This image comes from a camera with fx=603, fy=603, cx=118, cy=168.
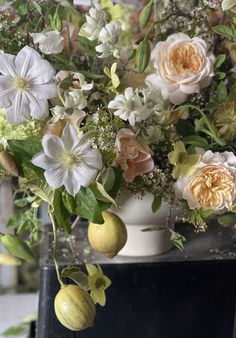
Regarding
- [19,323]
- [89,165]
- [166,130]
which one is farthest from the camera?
[19,323]

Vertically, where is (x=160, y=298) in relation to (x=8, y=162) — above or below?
below

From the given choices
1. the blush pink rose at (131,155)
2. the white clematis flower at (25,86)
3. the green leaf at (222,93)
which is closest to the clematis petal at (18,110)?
the white clematis flower at (25,86)

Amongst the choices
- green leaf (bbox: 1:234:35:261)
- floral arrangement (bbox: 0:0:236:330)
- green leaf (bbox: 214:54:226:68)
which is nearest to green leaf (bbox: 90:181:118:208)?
floral arrangement (bbox: 0:0:236:330)

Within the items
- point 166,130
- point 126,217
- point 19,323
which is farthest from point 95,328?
point 19,323

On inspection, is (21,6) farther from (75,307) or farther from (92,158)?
(75,307)

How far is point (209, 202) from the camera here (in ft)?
2.09

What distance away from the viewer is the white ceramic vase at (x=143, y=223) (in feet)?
2.39

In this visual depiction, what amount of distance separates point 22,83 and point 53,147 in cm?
7

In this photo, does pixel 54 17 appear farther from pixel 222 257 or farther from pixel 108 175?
pixel 222 257

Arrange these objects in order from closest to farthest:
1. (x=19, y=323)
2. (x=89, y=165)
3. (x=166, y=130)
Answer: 1. (x=89, y=165)
2. (x=166, y=130)
3. (x=19, y=323)

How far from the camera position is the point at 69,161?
57 centimetres

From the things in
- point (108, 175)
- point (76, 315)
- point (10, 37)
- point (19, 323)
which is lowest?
point (19, 323)

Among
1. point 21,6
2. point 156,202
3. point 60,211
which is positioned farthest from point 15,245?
point 21,6

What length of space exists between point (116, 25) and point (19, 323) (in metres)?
0.77
